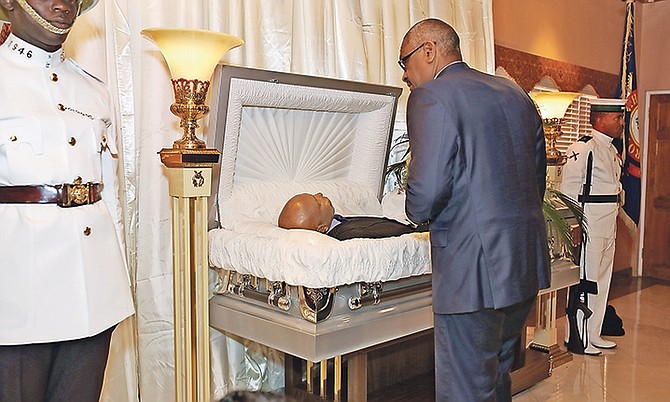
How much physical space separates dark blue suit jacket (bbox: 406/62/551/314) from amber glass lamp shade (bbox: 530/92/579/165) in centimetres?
193

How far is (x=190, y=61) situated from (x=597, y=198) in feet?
10.00

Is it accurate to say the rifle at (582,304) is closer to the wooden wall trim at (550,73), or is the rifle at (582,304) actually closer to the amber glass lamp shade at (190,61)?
the wooden wall trim at (550,73)

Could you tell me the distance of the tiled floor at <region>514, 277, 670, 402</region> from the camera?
3326mm

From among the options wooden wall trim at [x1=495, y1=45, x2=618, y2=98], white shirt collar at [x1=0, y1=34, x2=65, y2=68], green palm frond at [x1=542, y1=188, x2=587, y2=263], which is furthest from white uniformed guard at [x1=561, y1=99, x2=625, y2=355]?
white shirt collar at [x1=0, y1=34, x2=65, y2=68]

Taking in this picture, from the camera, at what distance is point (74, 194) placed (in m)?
1.58

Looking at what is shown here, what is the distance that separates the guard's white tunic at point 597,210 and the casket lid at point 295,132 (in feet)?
5.31

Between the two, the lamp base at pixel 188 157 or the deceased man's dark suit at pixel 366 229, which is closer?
the lamp base at pixel 188 157

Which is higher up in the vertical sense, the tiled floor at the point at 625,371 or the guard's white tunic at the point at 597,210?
the guard's white tunic at the point at 597,210

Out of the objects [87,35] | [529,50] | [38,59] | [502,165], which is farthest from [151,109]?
[529,50]

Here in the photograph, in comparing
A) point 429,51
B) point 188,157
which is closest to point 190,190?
point 188,157

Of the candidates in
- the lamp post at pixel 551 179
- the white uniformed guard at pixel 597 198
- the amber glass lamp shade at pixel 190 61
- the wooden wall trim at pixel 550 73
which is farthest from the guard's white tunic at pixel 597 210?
the amber glass lamp shade at pixel 190 61

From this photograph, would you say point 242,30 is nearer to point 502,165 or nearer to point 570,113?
Result: point 502,165

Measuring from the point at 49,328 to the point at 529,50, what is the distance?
4.39 m

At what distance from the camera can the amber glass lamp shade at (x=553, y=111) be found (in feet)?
12.5
